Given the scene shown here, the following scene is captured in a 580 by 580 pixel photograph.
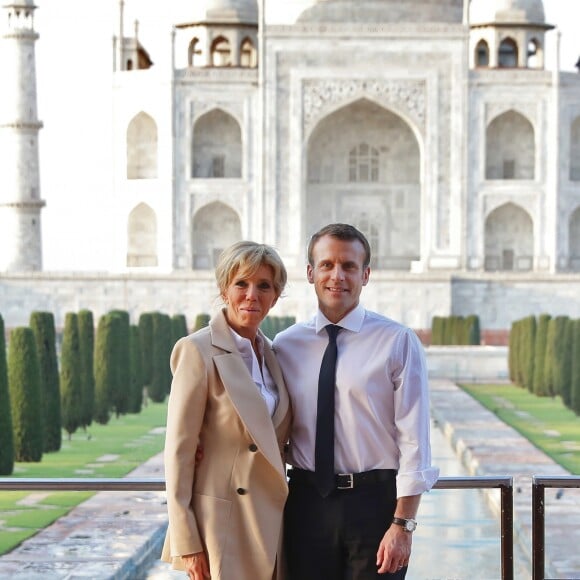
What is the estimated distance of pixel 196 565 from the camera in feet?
8.24

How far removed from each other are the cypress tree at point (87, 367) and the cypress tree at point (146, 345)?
1.88 m

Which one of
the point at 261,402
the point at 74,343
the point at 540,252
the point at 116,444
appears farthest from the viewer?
the point at 540,252

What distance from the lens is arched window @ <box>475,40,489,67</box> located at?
89.7ft

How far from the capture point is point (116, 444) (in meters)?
10.2

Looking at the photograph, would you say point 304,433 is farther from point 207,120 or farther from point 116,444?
point 207,120

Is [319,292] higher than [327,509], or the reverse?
[319,292]

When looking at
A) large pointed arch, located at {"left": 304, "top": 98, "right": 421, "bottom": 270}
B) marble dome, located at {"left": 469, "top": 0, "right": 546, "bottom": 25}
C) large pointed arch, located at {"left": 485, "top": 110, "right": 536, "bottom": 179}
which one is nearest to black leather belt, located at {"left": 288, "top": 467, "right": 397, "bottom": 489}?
large pointed arch, located at {"left": 304, "top": 98, "right": 421, "bottom": 270}

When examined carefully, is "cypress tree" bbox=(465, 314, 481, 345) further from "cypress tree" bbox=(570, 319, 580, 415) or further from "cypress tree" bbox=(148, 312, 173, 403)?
"cypress tree" bbox=(570, 319, 580, 415)

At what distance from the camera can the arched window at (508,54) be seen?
88.7ft

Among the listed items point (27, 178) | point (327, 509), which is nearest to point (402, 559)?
point (327, 509)

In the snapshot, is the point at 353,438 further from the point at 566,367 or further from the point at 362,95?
the point at 362,95

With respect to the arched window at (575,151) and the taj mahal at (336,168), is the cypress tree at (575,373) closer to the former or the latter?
the taj mahal at (336,168)

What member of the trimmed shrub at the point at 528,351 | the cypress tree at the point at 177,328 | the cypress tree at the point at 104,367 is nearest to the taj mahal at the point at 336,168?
the cypress tree at the point at 177,328

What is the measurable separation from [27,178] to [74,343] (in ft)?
37.7
